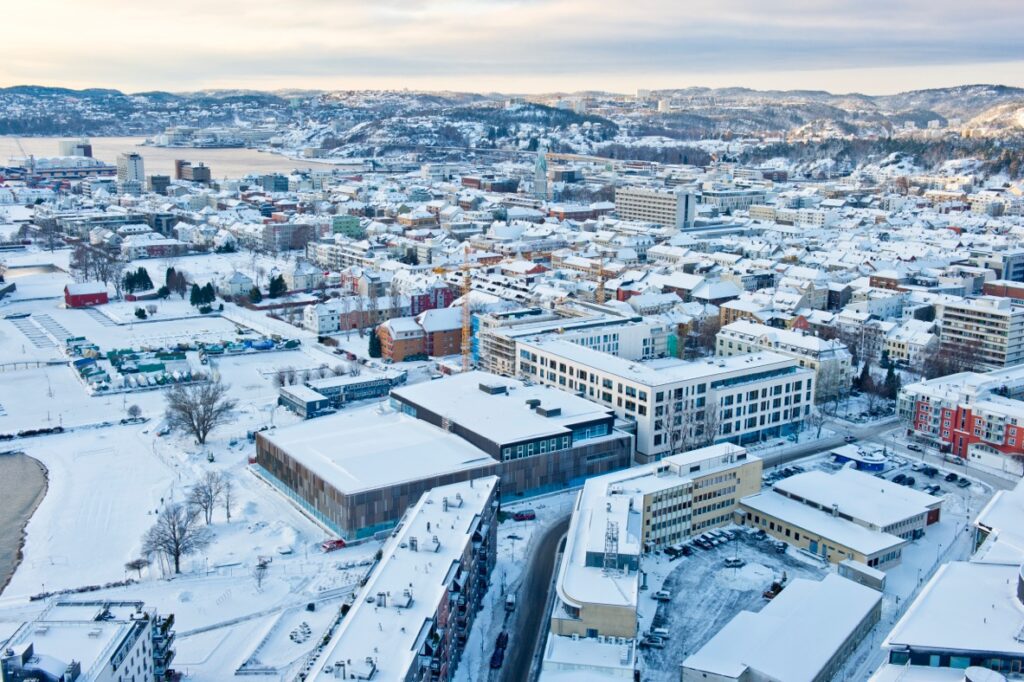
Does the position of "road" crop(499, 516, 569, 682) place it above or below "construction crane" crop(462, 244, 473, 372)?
below

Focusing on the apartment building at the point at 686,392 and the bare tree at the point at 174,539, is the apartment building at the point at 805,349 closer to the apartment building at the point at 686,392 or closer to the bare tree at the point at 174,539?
the apartment building at the point at 686,392

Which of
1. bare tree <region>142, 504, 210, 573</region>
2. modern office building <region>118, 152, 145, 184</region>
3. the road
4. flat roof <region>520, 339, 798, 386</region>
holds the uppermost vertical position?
modern office building <region>118, 152, 145, 184</region>

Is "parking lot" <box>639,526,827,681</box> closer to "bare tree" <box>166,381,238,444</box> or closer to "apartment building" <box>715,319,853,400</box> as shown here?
"apartment building" <box>715,319,853,400</box>

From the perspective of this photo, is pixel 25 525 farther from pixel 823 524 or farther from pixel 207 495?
pixel 823 524

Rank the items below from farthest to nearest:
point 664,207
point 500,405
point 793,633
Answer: point 664,207, point 500,405, point 793,633

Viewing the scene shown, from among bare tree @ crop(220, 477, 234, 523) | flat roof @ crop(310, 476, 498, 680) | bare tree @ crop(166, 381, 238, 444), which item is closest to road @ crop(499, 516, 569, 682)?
flat roof @ crop(310, 476, 498, 680)

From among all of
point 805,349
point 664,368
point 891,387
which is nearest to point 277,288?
point 664,368
